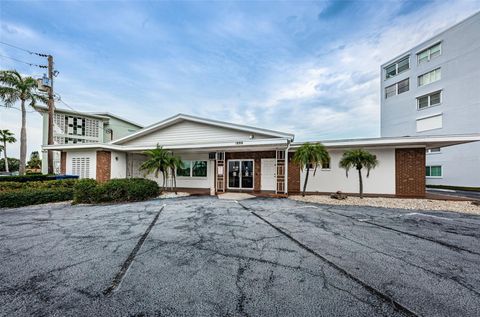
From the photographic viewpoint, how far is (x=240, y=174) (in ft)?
42.4

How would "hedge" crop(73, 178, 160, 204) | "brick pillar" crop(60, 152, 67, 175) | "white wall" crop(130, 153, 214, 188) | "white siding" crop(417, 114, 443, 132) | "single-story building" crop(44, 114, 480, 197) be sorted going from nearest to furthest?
"hedge" crop(73, 178, 160, 204) < "single-story building" crop(44, 114, 480, 197) < "brick pillar" crop(60, 152, 67, 175) < "white wall" crop(130, 153, 214, 188) < "white siding" crop(417, 114, 443, 132)

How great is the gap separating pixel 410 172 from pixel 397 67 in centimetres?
1820

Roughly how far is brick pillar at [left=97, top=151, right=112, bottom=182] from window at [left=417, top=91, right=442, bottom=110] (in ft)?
94.8

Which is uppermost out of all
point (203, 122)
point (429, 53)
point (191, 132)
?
point (429, 53)

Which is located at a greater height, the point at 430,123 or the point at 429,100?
the point at 429,100

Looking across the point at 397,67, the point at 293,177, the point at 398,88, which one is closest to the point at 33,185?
the point at 293,177

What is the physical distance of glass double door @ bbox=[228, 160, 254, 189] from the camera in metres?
12.7

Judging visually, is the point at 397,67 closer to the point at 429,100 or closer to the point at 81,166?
the point at 429,100

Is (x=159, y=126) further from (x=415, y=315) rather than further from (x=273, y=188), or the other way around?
(x=415, y=315)

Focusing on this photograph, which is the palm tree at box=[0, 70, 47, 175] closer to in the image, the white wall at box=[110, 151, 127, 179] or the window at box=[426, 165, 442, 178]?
the white wall at box=[110, 151, 127, 179]

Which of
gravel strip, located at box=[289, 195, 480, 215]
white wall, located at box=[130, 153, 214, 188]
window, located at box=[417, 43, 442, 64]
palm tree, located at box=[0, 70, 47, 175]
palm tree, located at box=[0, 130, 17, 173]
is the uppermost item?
window, located at box=[417, 43, 442, 64]

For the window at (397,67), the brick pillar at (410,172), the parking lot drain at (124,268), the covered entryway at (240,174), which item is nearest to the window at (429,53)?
the window at (397,67)

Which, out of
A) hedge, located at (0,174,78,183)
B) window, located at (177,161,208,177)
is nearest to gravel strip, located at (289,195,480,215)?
window, located at (177,161,208,177)

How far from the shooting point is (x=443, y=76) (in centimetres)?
1752
